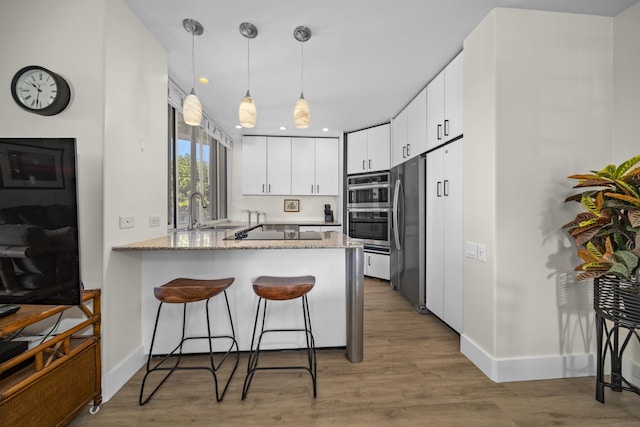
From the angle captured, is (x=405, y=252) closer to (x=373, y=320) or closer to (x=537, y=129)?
(x=373, y=320)

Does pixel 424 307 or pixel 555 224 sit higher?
pixel 555 224

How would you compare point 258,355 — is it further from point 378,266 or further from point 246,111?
point 378,266

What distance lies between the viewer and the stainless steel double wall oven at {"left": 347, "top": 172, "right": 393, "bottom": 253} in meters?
4.16

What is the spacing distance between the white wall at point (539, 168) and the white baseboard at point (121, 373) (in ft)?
8.12

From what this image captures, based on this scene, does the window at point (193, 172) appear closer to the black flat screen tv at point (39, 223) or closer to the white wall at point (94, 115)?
the white wall at point (94, 115)

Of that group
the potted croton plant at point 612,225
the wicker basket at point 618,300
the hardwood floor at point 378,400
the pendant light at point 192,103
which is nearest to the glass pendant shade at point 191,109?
the pendant light at point 192,103

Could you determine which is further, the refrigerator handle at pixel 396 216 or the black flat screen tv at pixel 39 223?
the refrigerator handle at pixel 396 216

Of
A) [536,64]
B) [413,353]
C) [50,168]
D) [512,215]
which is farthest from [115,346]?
[536,64]

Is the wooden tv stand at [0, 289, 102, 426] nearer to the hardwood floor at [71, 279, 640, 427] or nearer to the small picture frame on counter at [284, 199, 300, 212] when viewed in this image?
the hardwood floor at [71, 279, 640, 427]

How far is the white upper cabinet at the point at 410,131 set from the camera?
10.1 ft

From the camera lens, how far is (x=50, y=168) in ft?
4.30

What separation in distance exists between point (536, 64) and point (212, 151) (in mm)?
4134

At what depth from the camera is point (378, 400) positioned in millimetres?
1691

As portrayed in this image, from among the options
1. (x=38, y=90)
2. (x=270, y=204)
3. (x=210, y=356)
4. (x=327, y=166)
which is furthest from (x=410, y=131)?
(x=38, y=90)
